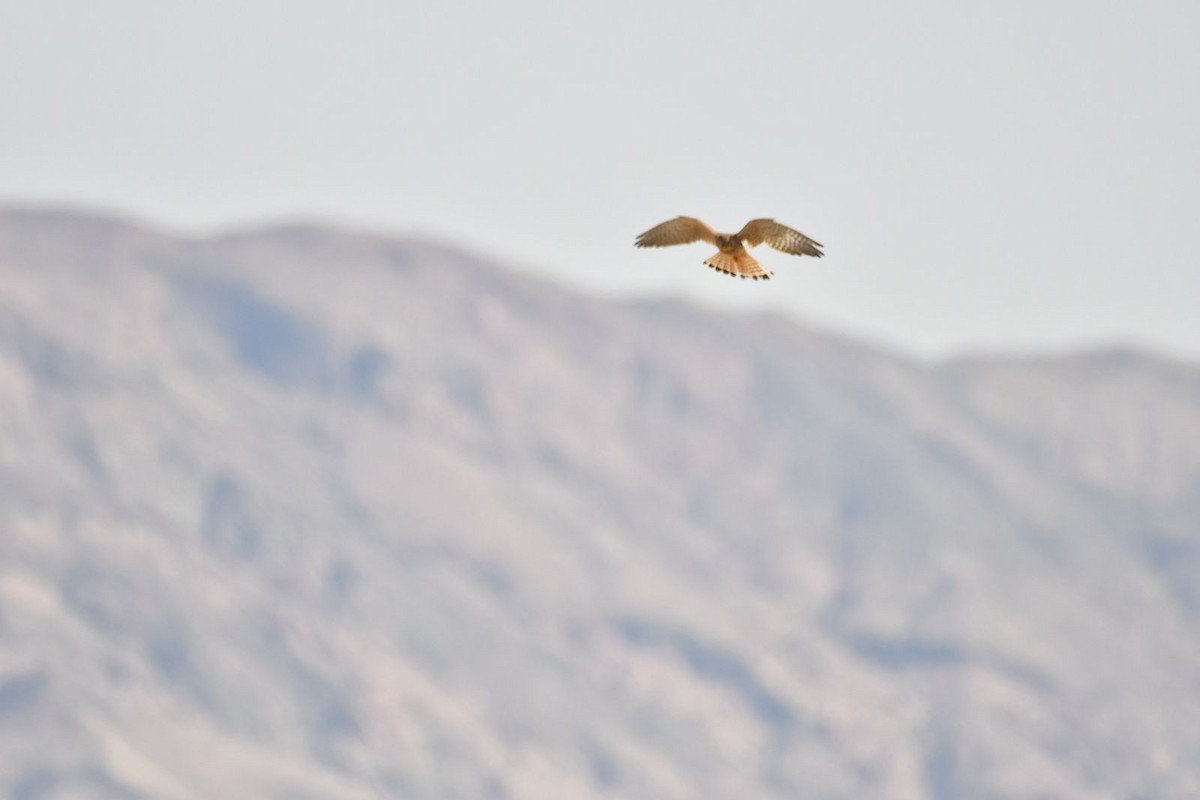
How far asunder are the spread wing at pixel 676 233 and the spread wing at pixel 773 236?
0.74 m

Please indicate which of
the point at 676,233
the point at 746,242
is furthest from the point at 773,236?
the point at 676,233

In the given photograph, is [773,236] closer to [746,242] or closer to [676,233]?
[746,242]

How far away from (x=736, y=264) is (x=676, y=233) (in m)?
1.50

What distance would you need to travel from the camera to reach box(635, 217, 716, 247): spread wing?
143ft

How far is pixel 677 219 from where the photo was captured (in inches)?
1719

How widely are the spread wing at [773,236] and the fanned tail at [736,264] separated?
0.24 metres

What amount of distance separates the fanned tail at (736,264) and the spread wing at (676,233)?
0.58m

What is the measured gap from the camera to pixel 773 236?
4272 centimetres

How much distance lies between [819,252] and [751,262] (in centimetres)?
157

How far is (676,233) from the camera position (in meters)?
43.8

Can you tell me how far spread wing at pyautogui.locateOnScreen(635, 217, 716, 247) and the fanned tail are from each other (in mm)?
585

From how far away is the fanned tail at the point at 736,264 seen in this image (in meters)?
42.5

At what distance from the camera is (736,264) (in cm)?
4269

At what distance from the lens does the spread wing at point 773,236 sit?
4231 cm
